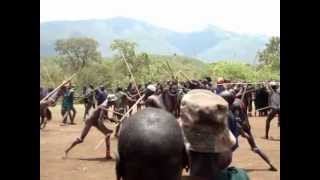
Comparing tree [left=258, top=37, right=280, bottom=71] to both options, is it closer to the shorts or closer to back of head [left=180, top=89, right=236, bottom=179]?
the shorts

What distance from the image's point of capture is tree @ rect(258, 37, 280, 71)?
65.5 metres

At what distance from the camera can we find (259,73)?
62.6 meters

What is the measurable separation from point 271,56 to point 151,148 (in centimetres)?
7043

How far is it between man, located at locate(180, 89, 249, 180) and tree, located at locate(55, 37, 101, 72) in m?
92.6

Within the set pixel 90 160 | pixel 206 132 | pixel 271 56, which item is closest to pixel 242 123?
pixel 90 160

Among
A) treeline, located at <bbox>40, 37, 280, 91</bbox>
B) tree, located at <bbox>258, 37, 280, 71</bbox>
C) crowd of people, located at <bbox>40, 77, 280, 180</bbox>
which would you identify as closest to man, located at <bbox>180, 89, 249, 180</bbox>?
crowd of people, located at <bbox>40, 77, 280, 180</bbox>

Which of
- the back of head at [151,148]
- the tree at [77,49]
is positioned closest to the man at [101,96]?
the back of head at [151,148]

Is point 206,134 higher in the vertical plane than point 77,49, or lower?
lower

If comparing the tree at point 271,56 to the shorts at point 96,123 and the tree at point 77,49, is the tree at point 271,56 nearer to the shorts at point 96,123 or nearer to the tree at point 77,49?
the tree at point 77,49

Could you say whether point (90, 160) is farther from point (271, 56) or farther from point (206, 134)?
point (271, 56)

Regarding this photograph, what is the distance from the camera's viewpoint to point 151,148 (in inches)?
82.0
